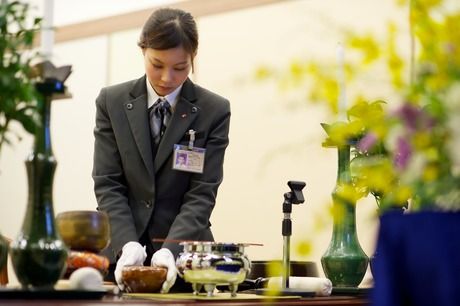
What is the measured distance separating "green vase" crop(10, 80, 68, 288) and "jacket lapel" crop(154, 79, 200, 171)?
48.2 inches

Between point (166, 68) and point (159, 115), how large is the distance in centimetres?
15

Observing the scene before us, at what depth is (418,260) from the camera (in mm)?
936

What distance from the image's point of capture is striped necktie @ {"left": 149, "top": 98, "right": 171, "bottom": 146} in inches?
111

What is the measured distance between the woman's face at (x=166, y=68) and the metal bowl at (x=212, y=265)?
3.12 feet

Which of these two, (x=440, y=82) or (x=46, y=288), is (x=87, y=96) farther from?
(x=440, y=82)

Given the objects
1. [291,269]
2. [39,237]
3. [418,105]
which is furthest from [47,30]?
[291,269]

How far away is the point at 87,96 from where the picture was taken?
18.0ft

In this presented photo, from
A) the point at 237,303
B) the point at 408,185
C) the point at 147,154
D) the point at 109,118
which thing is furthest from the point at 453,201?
the point at 109,118

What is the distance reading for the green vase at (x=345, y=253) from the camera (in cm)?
232

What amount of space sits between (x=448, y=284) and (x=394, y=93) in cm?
20

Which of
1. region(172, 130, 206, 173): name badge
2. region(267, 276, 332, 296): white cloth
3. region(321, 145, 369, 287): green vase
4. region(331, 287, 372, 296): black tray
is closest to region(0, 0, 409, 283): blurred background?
region(172, 130, 206, 173): name badge

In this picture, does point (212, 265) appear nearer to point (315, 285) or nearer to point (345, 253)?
point (315, 285)

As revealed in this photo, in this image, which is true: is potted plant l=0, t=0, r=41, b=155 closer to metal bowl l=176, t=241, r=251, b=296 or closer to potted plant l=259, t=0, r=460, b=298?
metal bowl l=176, t=241, r=251, b=296

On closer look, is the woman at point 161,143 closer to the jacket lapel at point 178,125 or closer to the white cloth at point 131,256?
the jacket lapel at point 178,125
